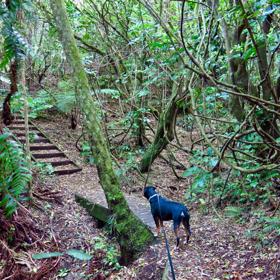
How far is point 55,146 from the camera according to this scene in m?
8.81

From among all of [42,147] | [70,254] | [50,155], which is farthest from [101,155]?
[42,147]

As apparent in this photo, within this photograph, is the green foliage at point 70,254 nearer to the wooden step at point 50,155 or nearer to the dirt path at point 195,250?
the dirt path at point 195,250

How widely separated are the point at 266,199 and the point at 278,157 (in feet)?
3.42

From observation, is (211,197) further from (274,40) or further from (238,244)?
(274,40)

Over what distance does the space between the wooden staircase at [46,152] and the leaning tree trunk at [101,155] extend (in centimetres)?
377

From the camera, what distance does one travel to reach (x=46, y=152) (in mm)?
8383

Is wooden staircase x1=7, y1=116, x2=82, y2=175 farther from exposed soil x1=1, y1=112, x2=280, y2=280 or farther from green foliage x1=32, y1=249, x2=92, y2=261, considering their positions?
green foliage x1=32, y1=249, x2=92, y2=261

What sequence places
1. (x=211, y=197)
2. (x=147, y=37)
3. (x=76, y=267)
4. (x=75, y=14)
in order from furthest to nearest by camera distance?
1. (x=75, y=14)
2. (x=147, y=37)
3. (x=211, y=197)
4. (x=76, y=267)

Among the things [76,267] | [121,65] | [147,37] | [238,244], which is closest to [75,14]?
[121,65]

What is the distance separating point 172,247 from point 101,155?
147 cm

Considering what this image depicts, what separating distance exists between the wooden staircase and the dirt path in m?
1.03

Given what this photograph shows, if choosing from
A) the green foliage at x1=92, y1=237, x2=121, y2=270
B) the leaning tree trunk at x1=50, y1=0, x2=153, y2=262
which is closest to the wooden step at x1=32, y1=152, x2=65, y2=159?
the green foliage at x1=92, y1=237, x2=121, y2=270

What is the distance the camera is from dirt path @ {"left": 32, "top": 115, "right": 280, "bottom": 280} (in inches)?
132

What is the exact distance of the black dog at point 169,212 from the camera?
3861mm
